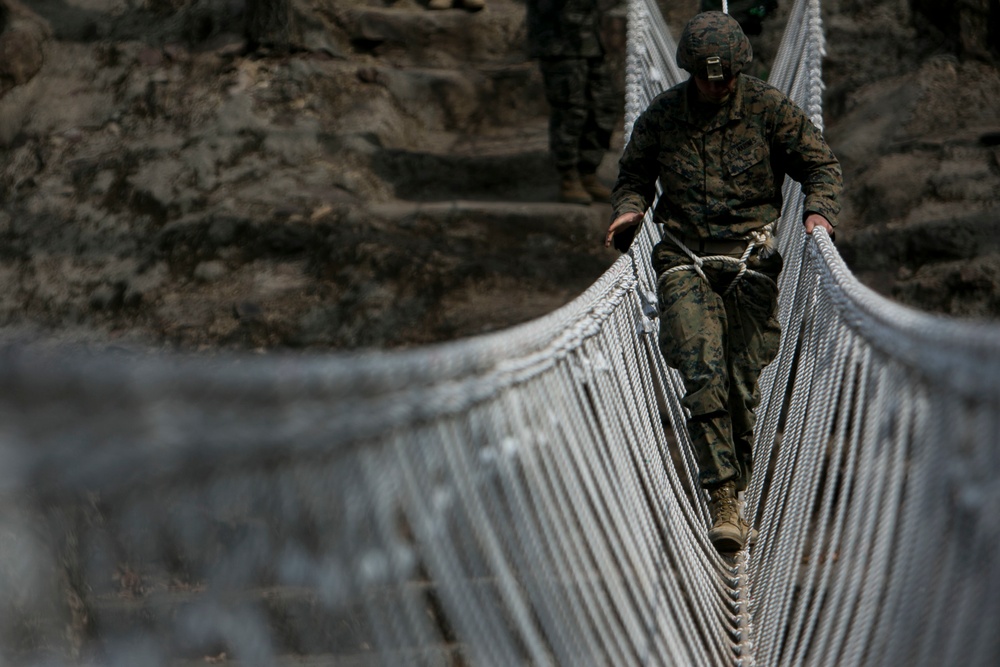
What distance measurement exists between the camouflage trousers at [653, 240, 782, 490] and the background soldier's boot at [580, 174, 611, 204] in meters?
2.89

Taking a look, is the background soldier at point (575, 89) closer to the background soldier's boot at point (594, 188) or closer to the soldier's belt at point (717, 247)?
the background soldier's boot at point (594, 188)

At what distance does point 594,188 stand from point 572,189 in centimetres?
12

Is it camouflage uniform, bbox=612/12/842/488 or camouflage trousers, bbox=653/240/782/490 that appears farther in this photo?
camouflage uniform, bbox=612/12/842/488

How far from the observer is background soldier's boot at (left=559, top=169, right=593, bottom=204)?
20.7ft

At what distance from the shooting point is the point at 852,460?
7.86 ft

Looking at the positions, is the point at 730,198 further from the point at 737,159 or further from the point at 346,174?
the point at 346,174

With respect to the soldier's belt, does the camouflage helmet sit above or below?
above

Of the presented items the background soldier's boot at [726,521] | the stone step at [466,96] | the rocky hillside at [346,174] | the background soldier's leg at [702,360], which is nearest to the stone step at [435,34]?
the rocky hillside at [346,174]

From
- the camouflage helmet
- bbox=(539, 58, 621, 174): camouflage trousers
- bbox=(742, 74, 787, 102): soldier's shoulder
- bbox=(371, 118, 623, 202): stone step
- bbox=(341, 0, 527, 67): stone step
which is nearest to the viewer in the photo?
the camouflage helmet

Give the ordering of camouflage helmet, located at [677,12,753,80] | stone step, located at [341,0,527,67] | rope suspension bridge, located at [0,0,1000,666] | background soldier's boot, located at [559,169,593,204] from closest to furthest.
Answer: rope suspension bridge, located at [0,0,1000,666] → camouflage helmet, located at [677,12,753,80] → background soldier's boot, located at [559,169,593,204] → stone step, located at [341,0,527,67]

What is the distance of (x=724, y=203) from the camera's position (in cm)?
342

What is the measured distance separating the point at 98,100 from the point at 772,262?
4504 millimetres

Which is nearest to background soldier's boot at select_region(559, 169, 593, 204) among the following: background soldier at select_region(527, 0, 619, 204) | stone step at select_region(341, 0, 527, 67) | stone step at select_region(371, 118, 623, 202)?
background soldier at select_region(527, 0, 619, 204)

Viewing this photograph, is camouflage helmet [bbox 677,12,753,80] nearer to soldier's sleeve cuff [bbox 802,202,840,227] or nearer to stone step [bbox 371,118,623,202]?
soldier's sleeve cuff [bbox 802,202,840,227]
